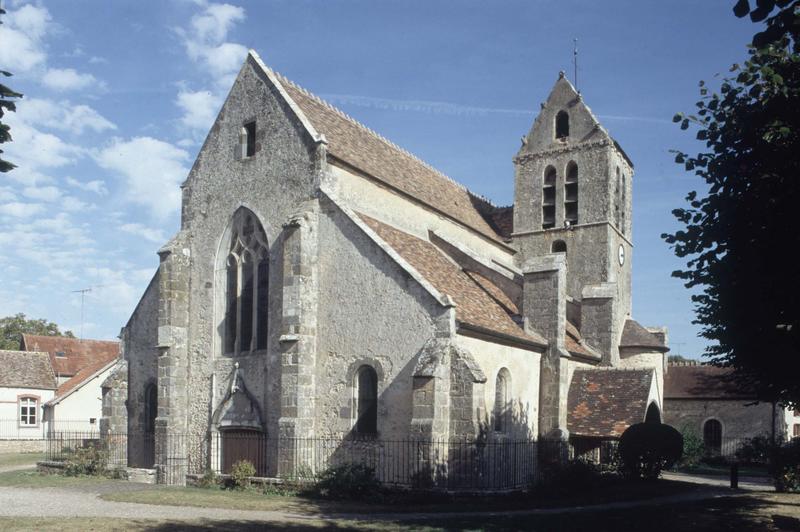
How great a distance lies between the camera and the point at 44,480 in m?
22.6

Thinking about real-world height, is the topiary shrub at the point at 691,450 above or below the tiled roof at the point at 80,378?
below

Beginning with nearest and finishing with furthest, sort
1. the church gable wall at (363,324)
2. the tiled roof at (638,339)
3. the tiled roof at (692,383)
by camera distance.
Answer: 1. the church gable wall at (363,324)
2. the tiled roof at (638,339)
3. the tiled roof at (692,383)

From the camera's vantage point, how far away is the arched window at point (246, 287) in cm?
2286

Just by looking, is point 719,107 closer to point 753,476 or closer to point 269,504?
point 269,504

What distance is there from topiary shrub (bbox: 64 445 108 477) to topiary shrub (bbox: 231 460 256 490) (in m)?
5.59

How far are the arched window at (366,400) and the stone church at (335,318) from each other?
4 centimetres

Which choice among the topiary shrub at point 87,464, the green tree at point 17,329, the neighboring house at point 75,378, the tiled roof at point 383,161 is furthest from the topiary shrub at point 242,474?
the green tree at point 17,329

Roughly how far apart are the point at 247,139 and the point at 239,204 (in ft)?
6.90

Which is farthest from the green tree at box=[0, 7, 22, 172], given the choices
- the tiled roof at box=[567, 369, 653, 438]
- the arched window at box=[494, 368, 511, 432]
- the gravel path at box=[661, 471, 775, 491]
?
the gravel path at box=[661, 471, 775, 491]

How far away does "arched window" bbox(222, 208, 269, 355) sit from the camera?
75.0 feet

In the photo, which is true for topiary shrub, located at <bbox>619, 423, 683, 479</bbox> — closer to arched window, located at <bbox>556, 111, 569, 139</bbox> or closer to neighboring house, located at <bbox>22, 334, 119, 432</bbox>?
arched window, located at <bbox>556, 111, 569, 139</bbox>

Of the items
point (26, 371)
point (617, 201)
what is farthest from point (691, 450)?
point (26, 371)

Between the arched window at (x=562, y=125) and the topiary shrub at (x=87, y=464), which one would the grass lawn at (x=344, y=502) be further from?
the arched window at (x=562, y=125)

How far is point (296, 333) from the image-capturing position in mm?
20719
